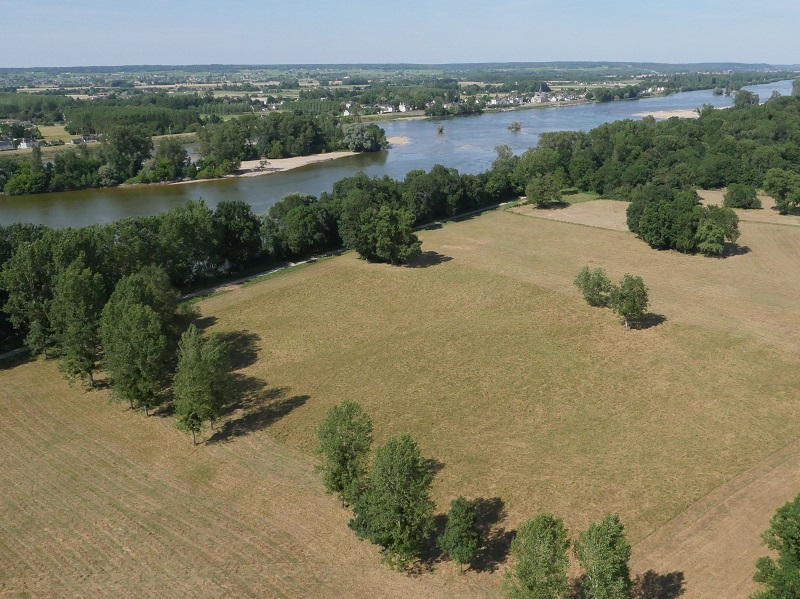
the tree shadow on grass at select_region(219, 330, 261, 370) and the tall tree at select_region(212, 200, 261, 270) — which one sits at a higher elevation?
the tall tree at select_region(212, 200, 261, 270)

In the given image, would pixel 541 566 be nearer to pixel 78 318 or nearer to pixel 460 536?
pixel 460 536

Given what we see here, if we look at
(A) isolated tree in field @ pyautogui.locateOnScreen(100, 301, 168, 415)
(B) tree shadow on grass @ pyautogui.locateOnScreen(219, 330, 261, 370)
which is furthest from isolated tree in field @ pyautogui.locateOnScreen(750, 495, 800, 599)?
(B) tree shadow on grass @ pyautogui.locateOnScreen(219, 330, 261, 370)

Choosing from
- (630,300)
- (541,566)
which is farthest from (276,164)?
(541,566)

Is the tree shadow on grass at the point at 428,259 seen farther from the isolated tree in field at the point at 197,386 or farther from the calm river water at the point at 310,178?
the isolated tree in field at the point at 197,386

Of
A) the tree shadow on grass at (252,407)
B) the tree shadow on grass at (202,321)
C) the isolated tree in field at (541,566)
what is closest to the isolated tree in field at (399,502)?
the isolated tree in field at (541,566)

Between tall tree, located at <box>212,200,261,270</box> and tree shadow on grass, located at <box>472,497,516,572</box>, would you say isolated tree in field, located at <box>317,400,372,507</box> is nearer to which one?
tree shadow on grass, located at <box>472,497,516,572</box>

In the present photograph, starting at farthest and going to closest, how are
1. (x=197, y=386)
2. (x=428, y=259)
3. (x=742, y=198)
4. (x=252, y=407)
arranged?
(x=742, y=198), (x=428, y=259), (x=252, y=407), (x=197, y=386)
